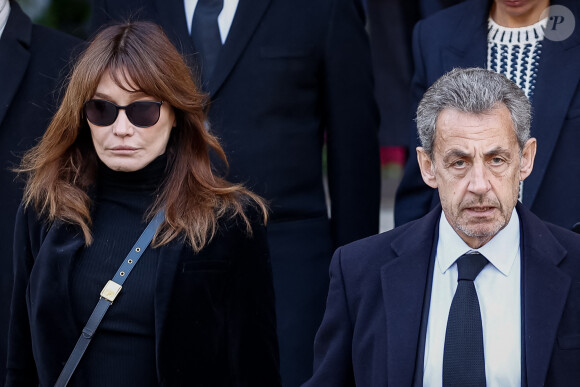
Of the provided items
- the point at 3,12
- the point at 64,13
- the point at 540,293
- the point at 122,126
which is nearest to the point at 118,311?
the point at 122,126

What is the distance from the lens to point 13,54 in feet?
14.2

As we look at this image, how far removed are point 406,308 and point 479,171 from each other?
0.42 m

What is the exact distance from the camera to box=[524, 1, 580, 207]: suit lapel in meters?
3.90

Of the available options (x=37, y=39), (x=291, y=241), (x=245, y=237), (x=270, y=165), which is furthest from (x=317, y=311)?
(x=37, y=39)

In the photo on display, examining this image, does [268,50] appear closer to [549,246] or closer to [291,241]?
[291,241]

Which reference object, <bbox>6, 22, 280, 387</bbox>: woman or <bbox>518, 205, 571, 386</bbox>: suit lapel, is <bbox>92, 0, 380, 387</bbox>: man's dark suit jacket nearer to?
<bbox>6, 22, 280, 387</bbox>: woman

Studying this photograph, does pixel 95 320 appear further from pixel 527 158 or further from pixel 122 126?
pixel 527 158

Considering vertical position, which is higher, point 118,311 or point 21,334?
point 118,311

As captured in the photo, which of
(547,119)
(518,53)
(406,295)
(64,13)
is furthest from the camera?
(64,13)

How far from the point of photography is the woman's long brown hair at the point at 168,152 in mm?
3502

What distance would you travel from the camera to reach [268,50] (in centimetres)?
422

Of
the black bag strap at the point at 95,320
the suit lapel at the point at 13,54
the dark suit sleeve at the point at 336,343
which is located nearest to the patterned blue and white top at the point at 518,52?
the dark suit sleeve at the point at 336,343

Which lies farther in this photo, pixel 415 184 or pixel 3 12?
pixel 3 12

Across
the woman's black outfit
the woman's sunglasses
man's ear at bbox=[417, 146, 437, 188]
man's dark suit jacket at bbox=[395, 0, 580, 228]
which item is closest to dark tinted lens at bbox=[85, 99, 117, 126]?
the woman's sunglasses
